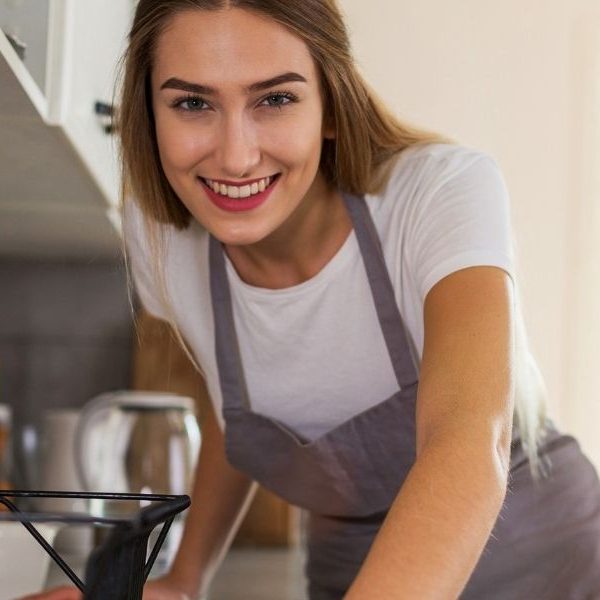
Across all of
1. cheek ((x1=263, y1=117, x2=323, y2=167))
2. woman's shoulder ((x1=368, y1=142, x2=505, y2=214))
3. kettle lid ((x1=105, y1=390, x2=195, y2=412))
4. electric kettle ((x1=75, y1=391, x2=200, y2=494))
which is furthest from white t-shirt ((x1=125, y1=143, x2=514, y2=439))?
kettle lid ((x1=105, y1=390, x2=195, y2=412))

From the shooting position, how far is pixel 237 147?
3.02 ft

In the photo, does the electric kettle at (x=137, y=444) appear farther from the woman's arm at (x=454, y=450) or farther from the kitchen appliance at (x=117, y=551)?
the kitchen appliance at (x=117, y=551)

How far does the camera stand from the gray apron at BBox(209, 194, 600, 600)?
1075 mm

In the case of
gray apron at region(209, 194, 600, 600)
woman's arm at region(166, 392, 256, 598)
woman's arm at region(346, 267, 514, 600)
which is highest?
woman's arm at region(346, 267, 514, 600)

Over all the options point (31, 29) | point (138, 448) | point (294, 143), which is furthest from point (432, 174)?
point (138, 448)

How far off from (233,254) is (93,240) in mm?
807

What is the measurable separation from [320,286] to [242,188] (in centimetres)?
17

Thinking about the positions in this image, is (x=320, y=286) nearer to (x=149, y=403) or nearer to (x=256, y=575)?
(x=256, y=575)

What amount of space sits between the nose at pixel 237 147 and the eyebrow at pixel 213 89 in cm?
2

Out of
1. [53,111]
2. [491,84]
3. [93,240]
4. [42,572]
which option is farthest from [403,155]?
[491,84]

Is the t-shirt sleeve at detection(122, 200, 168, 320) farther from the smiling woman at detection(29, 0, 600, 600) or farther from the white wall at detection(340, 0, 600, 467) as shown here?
the white wall at detection(340, 0, 600, 467)

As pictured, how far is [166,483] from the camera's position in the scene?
2.30 m

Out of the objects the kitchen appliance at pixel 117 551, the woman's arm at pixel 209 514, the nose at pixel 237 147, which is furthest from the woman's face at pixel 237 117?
the kitchen appliance at pixel 117 551

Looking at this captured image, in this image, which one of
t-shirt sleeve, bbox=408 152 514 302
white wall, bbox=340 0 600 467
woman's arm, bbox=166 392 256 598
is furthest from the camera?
white wall, bbox=340 0 600 467
